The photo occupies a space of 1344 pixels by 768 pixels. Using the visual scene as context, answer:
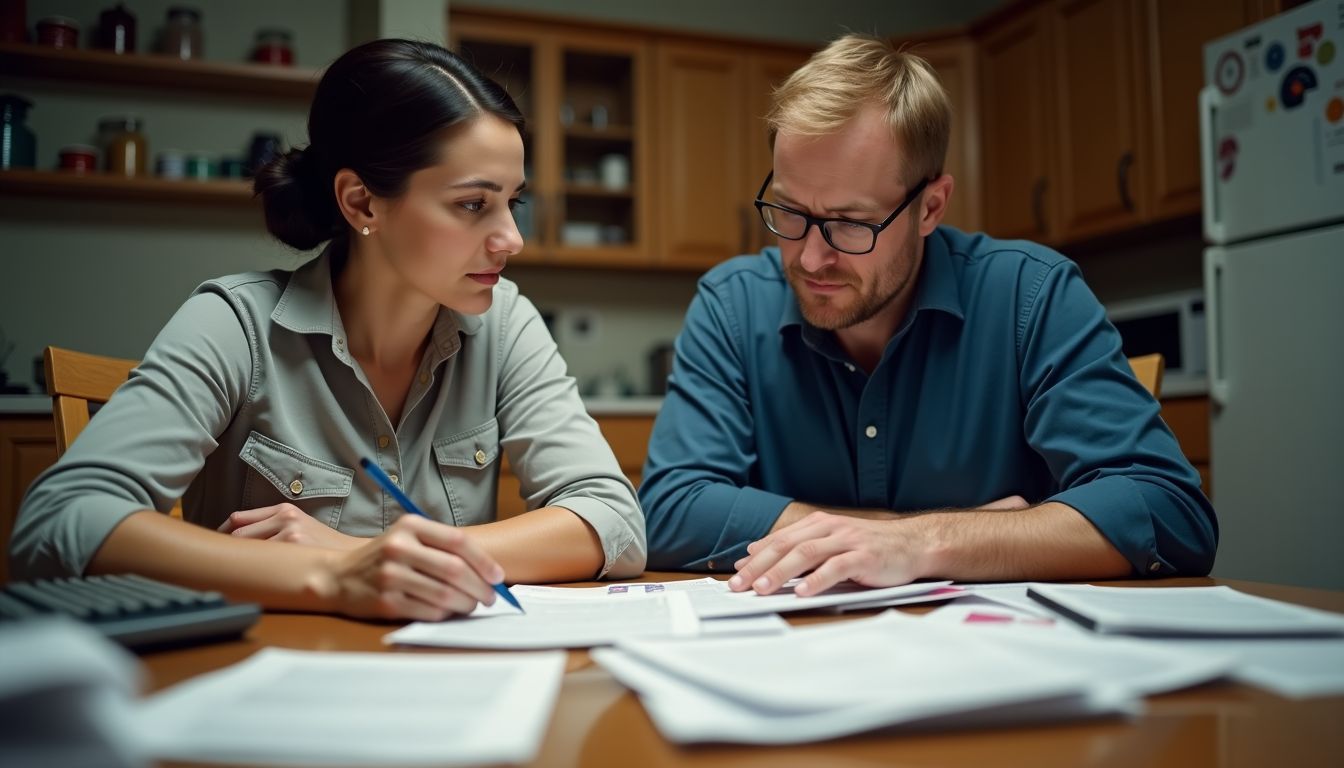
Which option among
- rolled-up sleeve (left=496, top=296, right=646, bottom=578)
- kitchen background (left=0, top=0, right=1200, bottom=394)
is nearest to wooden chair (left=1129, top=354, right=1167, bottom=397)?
rolled-up sleeve (left=496, top=296, right=646, bottom=578)

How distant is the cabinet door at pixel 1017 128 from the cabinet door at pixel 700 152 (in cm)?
105

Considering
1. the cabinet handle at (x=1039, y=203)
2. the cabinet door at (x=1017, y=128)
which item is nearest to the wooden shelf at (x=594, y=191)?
the cabinet door at (x=1017, y=128)

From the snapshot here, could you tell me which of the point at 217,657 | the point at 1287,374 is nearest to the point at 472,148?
the point at 217,657

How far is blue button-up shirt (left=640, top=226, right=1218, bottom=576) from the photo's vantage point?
1132mm

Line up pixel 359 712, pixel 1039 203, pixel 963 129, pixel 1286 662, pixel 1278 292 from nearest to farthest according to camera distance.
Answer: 1. pixel 359 712
2. pixel 1286 662
3. pixel 1278 292
4. pixel 1039 203
5. pixel 963 129

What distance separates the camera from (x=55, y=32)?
3.11 metres

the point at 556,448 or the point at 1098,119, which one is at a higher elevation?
the point at 1098,119

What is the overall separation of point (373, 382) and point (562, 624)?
2.18 feet

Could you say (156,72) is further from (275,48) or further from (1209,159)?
(1209,159)

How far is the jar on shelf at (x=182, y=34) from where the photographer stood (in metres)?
3.24

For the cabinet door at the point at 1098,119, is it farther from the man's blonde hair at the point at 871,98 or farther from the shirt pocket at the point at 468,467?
the shirt pocket at the point at 468,467

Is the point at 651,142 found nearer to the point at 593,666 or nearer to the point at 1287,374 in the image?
the point at 1287,374

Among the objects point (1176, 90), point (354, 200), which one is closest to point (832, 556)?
point (354, 200)

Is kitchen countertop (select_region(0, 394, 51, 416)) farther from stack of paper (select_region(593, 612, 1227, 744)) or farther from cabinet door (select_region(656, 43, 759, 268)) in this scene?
stack of paper (select_region(593, 612, 1227, 744))
